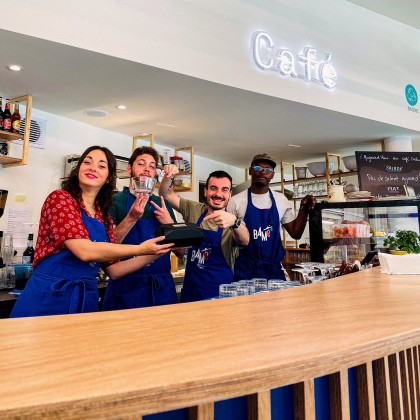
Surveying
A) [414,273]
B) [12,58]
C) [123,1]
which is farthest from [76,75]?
[414,273]

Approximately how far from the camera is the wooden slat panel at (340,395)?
0.71m

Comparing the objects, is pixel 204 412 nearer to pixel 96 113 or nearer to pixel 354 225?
pixel 354 225

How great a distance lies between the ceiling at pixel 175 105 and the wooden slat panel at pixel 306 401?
8.45 feet

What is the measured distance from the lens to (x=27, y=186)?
11.9 feet

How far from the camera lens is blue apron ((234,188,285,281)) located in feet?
7.79

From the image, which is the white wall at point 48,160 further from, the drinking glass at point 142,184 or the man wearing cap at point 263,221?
the drinking glass at point 142,184

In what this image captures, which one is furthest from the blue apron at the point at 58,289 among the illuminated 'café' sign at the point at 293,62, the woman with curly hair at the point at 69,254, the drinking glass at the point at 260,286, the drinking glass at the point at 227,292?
the illuminated 'café' sign at the point at 293,62

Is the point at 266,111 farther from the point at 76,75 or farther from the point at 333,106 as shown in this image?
the point at 76,75

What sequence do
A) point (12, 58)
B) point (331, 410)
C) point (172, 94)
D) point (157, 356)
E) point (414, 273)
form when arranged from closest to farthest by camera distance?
point (157, 356), point (331, 410), point (414, 273), point (12, 58), point (172, 94)

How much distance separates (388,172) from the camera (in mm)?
4629

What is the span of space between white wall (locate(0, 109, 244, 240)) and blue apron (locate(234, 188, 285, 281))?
2.28 m

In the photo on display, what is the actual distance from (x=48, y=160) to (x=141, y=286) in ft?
8.24

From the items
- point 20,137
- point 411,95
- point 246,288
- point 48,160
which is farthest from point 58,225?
point 411,95

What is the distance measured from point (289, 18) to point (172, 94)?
5.44ft
